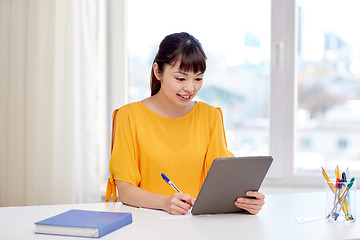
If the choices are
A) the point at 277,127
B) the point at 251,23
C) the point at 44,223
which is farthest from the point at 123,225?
the point at 251,23

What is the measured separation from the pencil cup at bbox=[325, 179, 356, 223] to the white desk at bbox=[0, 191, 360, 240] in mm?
27

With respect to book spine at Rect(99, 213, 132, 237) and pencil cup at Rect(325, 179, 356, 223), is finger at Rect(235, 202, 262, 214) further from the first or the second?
book spine at Rect(99, 213, 132, 237)

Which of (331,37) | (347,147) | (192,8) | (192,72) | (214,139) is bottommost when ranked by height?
(347,147)

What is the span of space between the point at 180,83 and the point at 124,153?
345 millimetres

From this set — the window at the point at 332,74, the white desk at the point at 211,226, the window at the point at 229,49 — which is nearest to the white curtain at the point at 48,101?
the window at the point at 229,49

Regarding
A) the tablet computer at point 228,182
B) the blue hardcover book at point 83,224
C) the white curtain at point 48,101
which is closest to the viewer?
the blue hardcover book at point 83,224

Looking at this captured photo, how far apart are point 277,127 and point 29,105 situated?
5.06 feet

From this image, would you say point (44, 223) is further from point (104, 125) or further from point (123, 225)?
point (104, 125)

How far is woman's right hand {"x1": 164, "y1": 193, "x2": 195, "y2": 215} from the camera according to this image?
162 cm

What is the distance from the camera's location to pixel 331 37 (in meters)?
3.21

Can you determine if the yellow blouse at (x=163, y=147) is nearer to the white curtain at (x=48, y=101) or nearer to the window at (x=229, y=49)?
the white curtain at (x=48, y=101)

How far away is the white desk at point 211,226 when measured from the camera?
4.59 feet

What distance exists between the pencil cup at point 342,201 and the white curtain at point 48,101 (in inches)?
67.5

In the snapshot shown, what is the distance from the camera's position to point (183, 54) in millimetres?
1874
